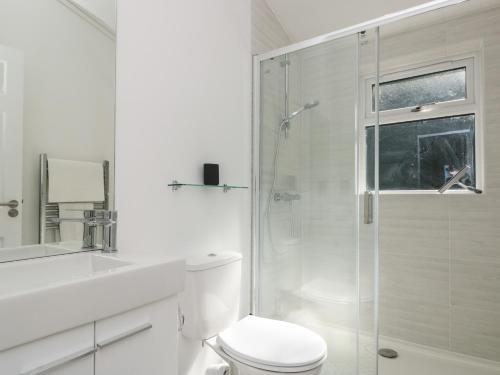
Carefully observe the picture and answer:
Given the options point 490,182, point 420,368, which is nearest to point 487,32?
point 490,182

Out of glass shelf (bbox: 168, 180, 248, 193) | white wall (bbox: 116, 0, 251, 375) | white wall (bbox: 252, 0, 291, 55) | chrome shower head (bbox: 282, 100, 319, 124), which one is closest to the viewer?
white wall (bbox: 116, 0, 251, 375)

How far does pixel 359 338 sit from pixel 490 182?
134 cm

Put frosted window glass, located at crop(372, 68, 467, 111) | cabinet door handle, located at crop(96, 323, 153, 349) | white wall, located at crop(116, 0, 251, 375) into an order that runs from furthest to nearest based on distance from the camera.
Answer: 1. frosted window glass, located at crop(372, 68, 467, 111)
2. white wall, located at crop(116, 0, 251, 375)
3. cabinet door handle, located at crop(96, 323, 153, 349)

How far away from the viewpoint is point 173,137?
1525 mm

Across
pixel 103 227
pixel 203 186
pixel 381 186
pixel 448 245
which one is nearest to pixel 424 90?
pixel 381 186

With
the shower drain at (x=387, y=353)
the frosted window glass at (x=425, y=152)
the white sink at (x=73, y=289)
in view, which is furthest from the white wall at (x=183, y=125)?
the frosted window glass at (x=425, y=152)

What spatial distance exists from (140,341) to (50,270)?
1.34 feet

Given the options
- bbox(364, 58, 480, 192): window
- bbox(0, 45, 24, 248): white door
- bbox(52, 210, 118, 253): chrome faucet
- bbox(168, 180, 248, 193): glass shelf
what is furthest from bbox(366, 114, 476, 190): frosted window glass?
bbox(0, 45, 24, 248): white door

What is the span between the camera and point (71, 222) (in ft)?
3.86

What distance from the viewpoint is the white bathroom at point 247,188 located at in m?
1.00

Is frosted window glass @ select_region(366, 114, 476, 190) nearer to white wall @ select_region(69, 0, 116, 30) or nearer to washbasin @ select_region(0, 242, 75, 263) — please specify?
white wall @ select_region(69, 0, 116, 30)

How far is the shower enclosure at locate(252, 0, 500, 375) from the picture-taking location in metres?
1.69

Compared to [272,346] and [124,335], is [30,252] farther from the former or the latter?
[272,346]

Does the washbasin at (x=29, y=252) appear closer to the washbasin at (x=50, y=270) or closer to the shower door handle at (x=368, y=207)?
the washbasin at (x=50, y=270)
